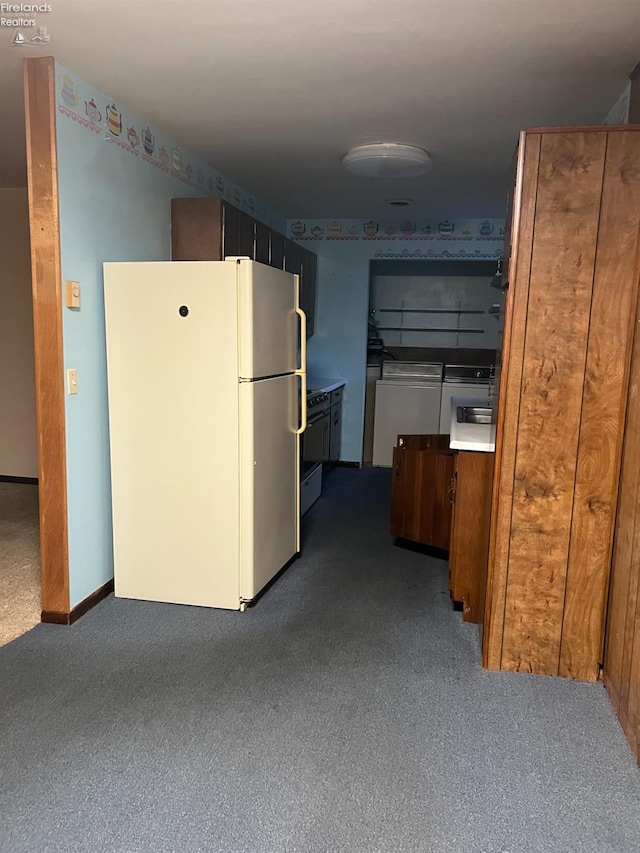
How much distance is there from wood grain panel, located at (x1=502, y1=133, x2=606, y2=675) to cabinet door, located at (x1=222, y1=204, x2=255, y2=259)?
2.10 metres

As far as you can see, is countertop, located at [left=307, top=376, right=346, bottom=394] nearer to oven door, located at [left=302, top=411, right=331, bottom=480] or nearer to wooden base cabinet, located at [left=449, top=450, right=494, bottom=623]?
oven door, located at [left=302, top=411, right=331, bottom=480]

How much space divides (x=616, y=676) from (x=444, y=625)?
83 centimetres

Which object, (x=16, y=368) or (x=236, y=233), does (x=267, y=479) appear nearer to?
(x=236, y=233)

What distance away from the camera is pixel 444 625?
3.00 metres

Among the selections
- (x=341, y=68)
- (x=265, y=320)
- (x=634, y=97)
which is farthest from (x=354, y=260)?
(x=634, y=97)

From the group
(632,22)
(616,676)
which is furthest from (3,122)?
(616,676)

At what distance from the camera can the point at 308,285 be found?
232 inches

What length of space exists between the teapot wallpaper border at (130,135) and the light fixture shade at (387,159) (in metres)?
0.98

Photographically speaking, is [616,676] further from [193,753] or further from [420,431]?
[420,431]

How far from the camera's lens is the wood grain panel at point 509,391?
229cm

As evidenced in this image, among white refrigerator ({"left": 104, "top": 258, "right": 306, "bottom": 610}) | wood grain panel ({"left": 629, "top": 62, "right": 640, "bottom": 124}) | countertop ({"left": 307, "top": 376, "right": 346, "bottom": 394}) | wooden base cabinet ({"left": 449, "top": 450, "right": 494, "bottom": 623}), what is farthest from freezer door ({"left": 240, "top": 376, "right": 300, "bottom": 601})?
wood grain panel ({"left": 629, "top": 62, "right": 640, "bottom": 124})

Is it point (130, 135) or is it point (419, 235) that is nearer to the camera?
point (130, 135)

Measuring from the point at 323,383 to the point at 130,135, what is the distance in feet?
10.1

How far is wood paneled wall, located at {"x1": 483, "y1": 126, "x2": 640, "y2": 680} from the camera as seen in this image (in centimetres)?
226
